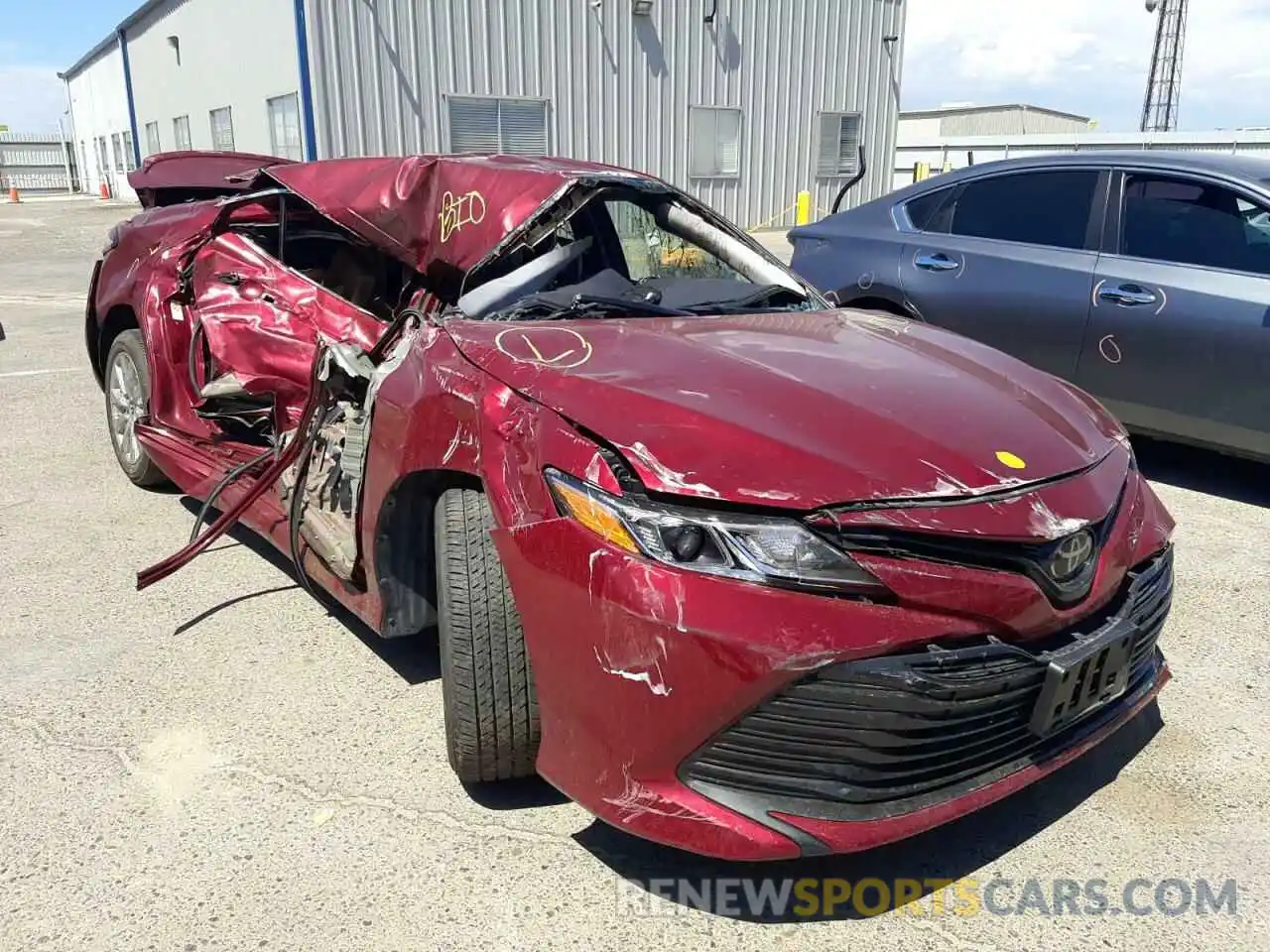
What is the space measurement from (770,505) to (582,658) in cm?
48

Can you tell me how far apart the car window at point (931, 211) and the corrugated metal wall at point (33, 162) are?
5048cm

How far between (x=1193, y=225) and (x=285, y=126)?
14304mm

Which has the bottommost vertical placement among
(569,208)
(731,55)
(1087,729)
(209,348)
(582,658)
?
(1087,729)

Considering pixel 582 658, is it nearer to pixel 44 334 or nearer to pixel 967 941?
pixel 967 941

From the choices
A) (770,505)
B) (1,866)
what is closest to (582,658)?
(770,505)

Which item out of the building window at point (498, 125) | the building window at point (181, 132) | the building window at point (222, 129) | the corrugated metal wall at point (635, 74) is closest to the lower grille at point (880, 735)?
the corrugated metal wall at point (635, 74)

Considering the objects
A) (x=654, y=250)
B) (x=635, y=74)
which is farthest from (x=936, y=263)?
(x=635, y=74)

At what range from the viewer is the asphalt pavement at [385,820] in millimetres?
2070

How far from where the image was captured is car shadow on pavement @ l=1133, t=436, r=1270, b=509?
4855 millimetres

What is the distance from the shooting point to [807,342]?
274 cm

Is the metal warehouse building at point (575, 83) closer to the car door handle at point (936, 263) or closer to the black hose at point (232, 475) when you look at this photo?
the car door handle at point (936, 263)

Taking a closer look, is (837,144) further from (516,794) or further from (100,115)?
(100,115)

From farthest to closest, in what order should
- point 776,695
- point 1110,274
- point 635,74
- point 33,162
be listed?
point 33,162 → point 635,74 → point 1110,274 → point 776,695

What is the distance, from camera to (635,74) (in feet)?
53.6
